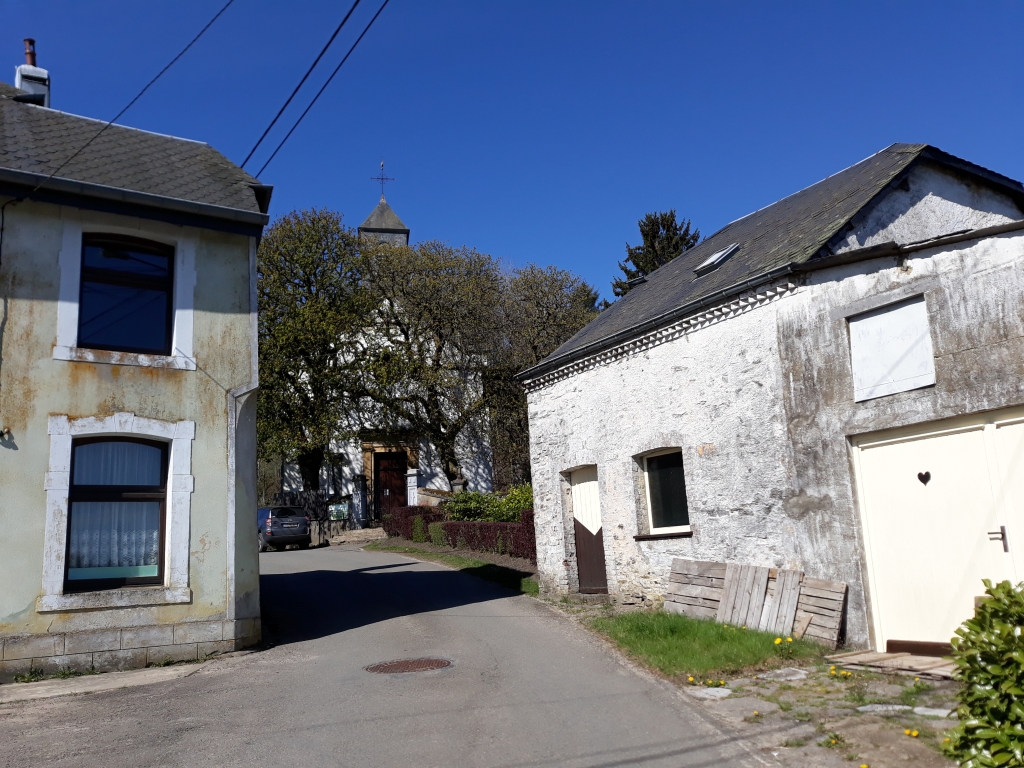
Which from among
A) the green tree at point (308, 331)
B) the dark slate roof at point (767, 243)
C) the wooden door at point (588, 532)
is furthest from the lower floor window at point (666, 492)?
the green tree at point (308, 331)

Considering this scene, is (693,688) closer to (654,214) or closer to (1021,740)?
(1021,740)

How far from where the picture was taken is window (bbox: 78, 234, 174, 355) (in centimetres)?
984

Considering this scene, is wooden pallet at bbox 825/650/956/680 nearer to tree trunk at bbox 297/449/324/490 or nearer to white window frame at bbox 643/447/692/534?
white window frame at bbox 643/447/692/534

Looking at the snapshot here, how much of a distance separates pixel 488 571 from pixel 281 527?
442 inches

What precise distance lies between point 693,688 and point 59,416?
7879 millimetres

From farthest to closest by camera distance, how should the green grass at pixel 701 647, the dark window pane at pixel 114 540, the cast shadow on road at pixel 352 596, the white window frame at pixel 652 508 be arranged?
the cast shadow on road at pixel 352 596 → the white window frame at pixel 652 508 → the dark window pane at pixel 114 540 → the green grass at pixel 701 647

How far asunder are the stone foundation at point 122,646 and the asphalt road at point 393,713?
406mm

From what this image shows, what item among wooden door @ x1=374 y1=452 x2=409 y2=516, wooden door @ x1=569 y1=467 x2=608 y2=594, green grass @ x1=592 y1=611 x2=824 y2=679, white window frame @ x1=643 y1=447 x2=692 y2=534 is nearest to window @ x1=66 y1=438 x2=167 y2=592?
green grass @ x1=592 y1=611 x2=824 y2=679

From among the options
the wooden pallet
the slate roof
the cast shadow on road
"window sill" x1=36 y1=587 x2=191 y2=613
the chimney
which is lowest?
the wooden pallet

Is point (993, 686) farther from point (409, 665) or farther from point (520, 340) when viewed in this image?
point (520, 340)

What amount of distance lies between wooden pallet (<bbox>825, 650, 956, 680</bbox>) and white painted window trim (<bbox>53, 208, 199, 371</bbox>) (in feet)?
28.2

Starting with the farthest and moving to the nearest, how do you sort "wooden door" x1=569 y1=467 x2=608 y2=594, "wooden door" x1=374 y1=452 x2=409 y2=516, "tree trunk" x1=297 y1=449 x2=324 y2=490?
1. "wooden door" x1=374 y1=452 x2=409 y2=516
2. "tree trunk" x1=297 y1=449 x2=324 y2=490
3. "wooden door" x1=569 y1=467 x2=608 y2=594

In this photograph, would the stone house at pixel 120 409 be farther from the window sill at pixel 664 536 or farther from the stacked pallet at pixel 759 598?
the stacked pallet at pixel 759 598

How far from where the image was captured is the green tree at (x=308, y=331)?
29391mm
